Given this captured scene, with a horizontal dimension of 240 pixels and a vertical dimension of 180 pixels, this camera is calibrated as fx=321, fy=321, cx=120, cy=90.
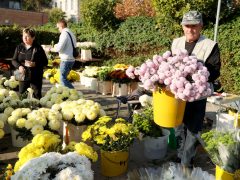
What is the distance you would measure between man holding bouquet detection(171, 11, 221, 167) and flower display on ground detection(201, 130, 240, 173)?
0.44m

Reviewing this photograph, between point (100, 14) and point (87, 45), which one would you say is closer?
point (100, 14)

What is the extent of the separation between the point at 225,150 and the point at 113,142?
1345 millimetres

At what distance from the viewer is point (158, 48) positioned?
1182 cm

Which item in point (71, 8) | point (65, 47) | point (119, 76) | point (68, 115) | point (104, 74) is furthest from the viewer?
point (71, 8)

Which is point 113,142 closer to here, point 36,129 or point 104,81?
point 36,129

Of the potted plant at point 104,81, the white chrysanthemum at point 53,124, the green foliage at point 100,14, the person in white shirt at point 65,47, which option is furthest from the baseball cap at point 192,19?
the green foliage at point 100,14

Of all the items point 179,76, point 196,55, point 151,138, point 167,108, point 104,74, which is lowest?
point 151,138

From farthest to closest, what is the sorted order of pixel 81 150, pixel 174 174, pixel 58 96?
pixel 58 96, pixel 81 150, pixel 174 174

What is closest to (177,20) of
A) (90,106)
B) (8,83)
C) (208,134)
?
(8,83)

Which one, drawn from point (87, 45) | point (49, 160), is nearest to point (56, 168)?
point (49, 160)

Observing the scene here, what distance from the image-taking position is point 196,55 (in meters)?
3.31

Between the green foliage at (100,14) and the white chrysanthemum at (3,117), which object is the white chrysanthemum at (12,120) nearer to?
the white chrysanthemum at (3,117)

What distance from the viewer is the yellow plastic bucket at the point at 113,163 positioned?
3754 millimetres

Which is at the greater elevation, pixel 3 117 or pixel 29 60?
pixel 29 60
